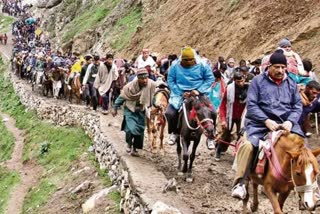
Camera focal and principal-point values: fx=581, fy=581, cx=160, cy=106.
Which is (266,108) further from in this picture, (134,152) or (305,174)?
(134,152)

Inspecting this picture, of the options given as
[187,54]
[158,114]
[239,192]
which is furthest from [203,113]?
[158,114]

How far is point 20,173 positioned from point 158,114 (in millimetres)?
6420

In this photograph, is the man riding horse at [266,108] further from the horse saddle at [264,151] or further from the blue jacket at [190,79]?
the blue jacket at [190,79]

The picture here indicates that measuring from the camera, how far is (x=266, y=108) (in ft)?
22.3

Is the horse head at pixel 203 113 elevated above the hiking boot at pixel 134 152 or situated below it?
above

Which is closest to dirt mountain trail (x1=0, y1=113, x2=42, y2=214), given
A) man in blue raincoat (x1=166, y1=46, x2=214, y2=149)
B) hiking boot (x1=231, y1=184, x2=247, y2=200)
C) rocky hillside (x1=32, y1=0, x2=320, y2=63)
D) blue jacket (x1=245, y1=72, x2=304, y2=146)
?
man in blue raincoat (x1=166, y1=46, x2=214, y2=149)

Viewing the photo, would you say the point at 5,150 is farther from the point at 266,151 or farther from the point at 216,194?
the point at 266,151

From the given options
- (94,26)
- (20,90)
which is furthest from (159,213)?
(94,26)

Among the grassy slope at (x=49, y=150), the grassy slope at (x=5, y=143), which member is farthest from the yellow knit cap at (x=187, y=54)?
the grassy slope at (x=5, y=143)

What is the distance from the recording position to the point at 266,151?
6430 mm

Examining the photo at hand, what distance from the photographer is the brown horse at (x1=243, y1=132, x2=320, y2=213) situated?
18.7 feet

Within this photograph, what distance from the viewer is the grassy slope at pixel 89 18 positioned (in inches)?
1435

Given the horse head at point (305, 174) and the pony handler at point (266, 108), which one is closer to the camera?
the horse head at point (305, 174)

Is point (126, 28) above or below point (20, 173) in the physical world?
above
